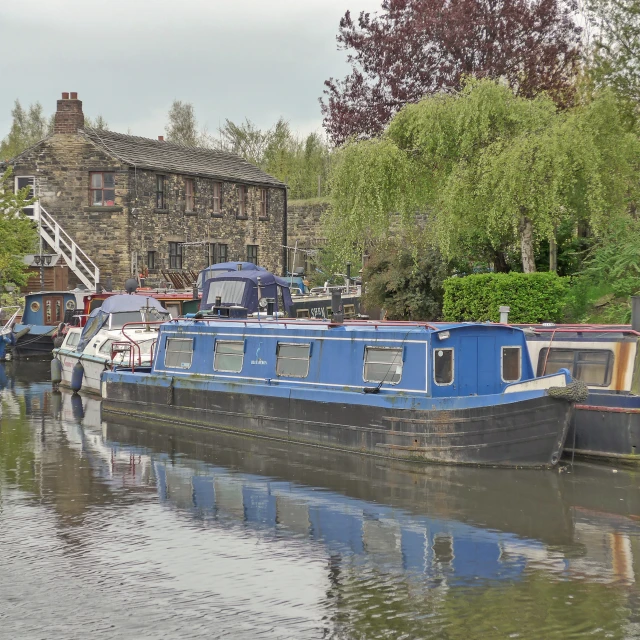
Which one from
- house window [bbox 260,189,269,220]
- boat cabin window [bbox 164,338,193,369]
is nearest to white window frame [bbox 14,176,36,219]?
house window [bbox 260,189,269,220]

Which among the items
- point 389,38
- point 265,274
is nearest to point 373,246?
point 265,274

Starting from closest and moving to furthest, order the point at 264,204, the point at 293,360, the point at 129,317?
the point at 293,360
the point at 129,317
the point at 264,204

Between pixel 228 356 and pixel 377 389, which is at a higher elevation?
pixel 228 356

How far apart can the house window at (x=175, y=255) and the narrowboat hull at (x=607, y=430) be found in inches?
1378

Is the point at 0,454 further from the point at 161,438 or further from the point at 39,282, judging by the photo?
the point at 39,282

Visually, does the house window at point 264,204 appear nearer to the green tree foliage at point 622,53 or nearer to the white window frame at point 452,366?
the green tree foliage at point 622,53

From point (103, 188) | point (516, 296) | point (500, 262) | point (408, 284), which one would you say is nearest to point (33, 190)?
point (103, 188)

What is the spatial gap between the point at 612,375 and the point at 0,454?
1164cm

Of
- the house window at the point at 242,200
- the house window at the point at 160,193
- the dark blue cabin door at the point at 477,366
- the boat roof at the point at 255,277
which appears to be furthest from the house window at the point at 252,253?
the dark blue cabin door at the point at 477,366

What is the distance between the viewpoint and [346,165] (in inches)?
1144

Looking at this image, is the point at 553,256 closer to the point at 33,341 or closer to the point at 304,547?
the point at 304,547

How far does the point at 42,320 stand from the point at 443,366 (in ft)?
88.0

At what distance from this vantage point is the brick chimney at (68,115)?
49719 mm

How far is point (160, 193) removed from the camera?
50.5 m
